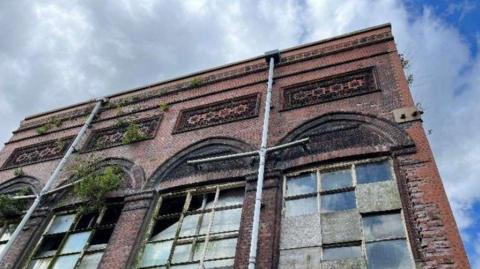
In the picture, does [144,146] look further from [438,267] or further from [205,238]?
[438,267]

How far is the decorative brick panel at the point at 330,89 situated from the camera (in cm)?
948

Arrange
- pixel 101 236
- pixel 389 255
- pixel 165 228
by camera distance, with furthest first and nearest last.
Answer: pixel 101 236
pixel 165 228
pixel 389 255

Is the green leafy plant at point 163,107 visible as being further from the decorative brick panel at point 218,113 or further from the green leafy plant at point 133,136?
the green leafy plant at point 133,136

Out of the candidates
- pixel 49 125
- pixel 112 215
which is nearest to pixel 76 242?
pixel 112 215

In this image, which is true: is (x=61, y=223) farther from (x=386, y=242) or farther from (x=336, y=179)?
(x=386, y=242)

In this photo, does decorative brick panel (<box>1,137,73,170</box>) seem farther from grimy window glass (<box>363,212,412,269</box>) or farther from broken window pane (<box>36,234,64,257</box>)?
grimy window glass (<box>363,212,412,269</box>)

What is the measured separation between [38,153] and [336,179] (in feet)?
27.8

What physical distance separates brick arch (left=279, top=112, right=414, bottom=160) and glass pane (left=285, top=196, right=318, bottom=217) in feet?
3.47

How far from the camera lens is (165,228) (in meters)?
8.45

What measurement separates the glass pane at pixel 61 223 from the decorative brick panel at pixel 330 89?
5.24 m

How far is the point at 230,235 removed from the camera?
767cm

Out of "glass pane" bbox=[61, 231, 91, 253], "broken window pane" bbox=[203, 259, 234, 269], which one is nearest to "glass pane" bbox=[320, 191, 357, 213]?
"broken window pane" bbox=[203, 259, 234, 269]

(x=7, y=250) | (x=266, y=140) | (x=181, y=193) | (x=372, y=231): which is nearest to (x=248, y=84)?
(x=266, y=140)

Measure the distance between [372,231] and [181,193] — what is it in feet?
12.8
